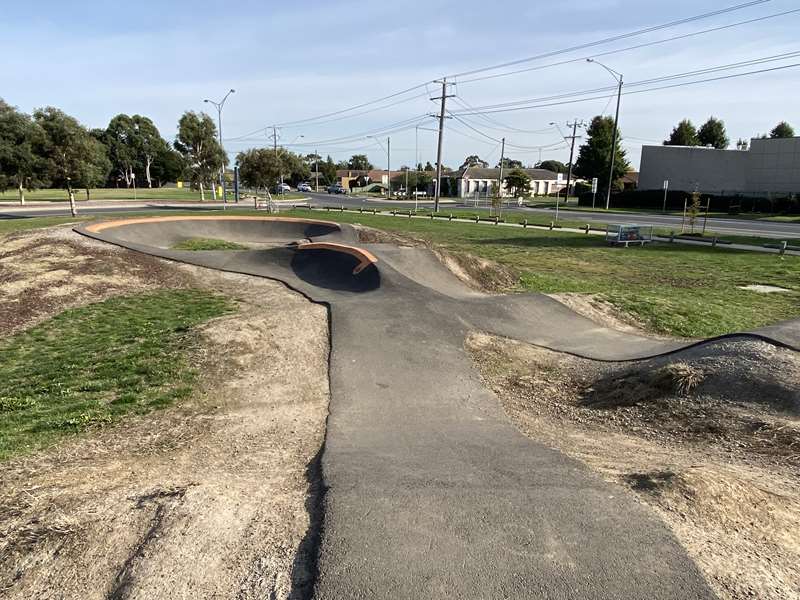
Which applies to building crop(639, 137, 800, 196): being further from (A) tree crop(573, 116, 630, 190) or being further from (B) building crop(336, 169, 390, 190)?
(B) building crop(336, 169, 390, 190)

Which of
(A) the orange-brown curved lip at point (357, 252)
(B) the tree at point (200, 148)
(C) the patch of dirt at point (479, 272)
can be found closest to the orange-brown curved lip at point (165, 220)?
(A) the orange-brown curved lip at point (357, 252)

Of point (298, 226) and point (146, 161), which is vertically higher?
point (146, 161)

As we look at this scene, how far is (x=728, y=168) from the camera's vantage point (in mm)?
57094

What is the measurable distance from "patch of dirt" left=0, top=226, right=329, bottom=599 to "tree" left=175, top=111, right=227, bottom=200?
53.8 m

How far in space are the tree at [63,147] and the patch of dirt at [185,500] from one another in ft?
106

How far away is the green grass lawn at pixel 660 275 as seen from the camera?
13180 millimetres

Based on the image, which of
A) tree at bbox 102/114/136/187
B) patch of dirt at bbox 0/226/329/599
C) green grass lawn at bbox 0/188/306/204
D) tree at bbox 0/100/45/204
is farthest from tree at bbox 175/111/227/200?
patch of dirt at bbox 0/226/329/599

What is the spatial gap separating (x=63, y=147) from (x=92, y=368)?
31761 mm

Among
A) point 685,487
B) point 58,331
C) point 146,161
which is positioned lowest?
point 58,331

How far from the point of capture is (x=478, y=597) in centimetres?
325

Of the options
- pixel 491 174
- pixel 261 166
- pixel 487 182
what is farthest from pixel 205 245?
pixel 491 174

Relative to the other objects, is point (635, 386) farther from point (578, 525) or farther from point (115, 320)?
point (115, 320)

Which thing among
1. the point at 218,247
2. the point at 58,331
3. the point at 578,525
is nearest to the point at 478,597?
the point at 578,525

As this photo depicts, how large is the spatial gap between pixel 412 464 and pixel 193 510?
82.0 inches
